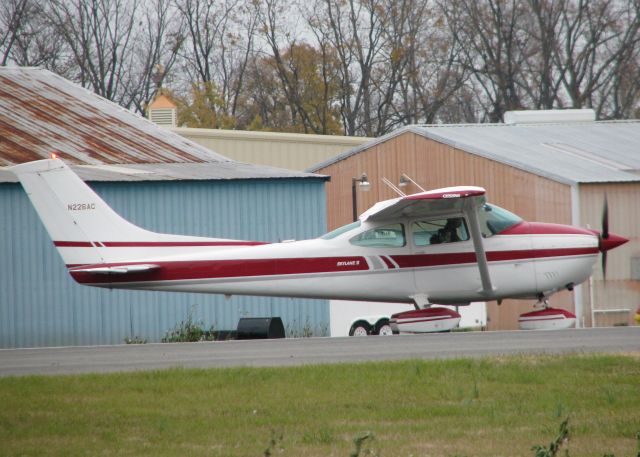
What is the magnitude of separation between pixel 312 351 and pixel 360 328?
35.6 ft

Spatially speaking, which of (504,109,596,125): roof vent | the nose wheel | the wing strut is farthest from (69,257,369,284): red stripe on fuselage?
(504,109,596,125): roof vent

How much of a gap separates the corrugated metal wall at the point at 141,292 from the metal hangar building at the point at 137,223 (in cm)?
2

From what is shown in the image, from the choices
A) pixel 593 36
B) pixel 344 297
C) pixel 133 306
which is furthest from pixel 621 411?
pixel 593 36

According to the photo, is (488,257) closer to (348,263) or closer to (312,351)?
(348,263)

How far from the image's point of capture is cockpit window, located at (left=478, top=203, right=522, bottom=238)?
1756cm

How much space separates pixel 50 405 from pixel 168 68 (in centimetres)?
5040

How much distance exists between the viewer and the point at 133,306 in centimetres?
2169

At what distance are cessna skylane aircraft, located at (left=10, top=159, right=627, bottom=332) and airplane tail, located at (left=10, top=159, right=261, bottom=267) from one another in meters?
0.02

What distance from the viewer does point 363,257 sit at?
17.7 metres

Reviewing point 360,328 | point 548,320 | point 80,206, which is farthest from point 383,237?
point 360,328

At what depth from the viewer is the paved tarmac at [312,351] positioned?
12.6 m

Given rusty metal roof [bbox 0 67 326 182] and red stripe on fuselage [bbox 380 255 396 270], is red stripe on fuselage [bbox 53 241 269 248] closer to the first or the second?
red stripe on fuselage [bbox 380 255 396 270]

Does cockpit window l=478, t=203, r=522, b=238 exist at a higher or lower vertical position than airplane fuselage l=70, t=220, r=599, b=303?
higher

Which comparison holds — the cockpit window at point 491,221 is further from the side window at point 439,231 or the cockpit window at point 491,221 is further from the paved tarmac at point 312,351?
the paved tarmac at point 312,351
